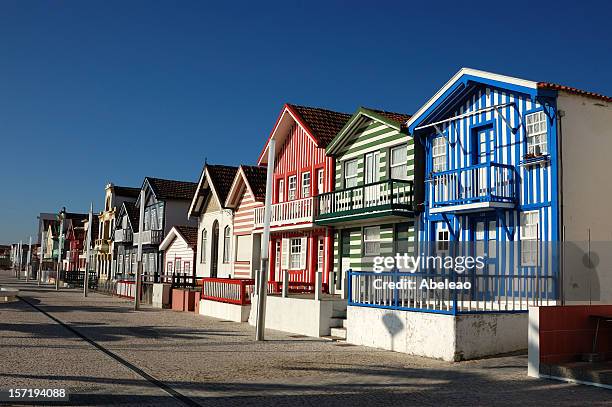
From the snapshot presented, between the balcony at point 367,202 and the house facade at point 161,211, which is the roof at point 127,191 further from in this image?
the balcony at point 367,202

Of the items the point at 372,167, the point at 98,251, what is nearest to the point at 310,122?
the point at 372,167

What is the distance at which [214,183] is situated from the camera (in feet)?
110

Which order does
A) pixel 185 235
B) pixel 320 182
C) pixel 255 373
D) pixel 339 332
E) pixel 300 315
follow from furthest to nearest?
pixel 185 235 → pixel 320 182 → pixel 300 315 → pixel 339 332 → pixel 255 373

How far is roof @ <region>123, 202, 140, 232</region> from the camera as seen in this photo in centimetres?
5009

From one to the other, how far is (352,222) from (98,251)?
4330 cm

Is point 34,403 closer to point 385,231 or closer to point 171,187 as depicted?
point 385,231

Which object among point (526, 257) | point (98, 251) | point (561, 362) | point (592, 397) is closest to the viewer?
point (592, 397)

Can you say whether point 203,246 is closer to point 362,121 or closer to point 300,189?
point 300,189

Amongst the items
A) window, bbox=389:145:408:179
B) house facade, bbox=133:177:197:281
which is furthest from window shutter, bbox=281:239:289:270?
house facade, bbox=133:177:197:281

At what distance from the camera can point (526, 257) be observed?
14742 mm

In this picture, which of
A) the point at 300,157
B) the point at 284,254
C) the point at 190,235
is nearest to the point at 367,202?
the point at 300,157

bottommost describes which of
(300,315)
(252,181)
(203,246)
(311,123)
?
(300,315)

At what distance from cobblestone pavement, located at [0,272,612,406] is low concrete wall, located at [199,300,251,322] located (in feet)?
16.7

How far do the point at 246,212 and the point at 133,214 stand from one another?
74.5 ft
